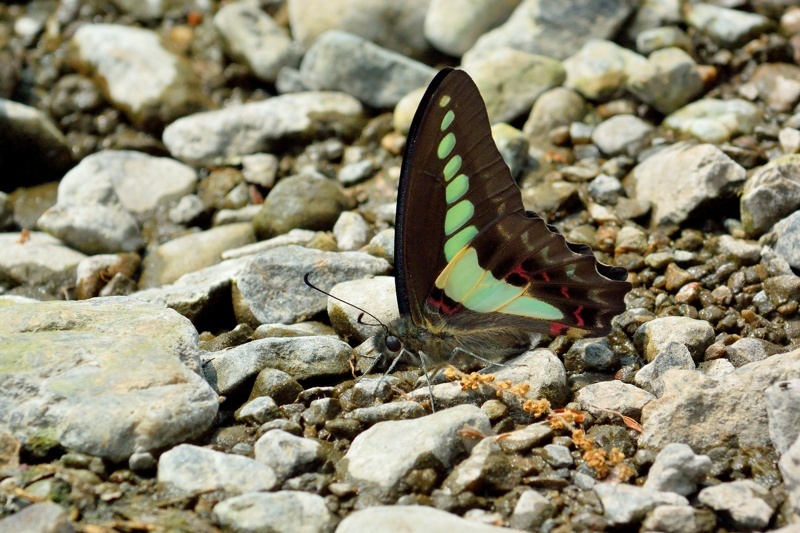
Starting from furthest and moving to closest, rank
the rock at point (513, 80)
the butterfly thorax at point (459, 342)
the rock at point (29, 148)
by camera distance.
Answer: the rock at point (29, 148) < the rock at point (513, 80) < the butterfly thorax at point (459, 342)

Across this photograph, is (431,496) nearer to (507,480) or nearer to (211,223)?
(507,480)

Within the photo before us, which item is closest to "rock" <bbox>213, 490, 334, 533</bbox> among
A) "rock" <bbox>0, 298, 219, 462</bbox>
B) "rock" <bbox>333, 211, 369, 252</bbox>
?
"rock" <bbox>0, 298, 219, 462</bbox>

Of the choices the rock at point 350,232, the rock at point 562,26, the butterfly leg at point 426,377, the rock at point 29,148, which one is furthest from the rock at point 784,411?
the rock at point 29,148

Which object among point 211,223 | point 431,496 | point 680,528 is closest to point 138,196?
point 211,223

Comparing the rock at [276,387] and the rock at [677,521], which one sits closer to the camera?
the rock at [677,521]

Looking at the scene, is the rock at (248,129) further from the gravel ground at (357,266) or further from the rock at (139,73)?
the rock at (139,73)

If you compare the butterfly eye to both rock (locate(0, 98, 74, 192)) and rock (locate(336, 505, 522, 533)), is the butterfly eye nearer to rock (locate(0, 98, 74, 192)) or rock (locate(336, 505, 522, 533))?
rock (locate(336, 505, 522, 533))

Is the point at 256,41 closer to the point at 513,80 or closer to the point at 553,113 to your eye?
the point at 513,80
